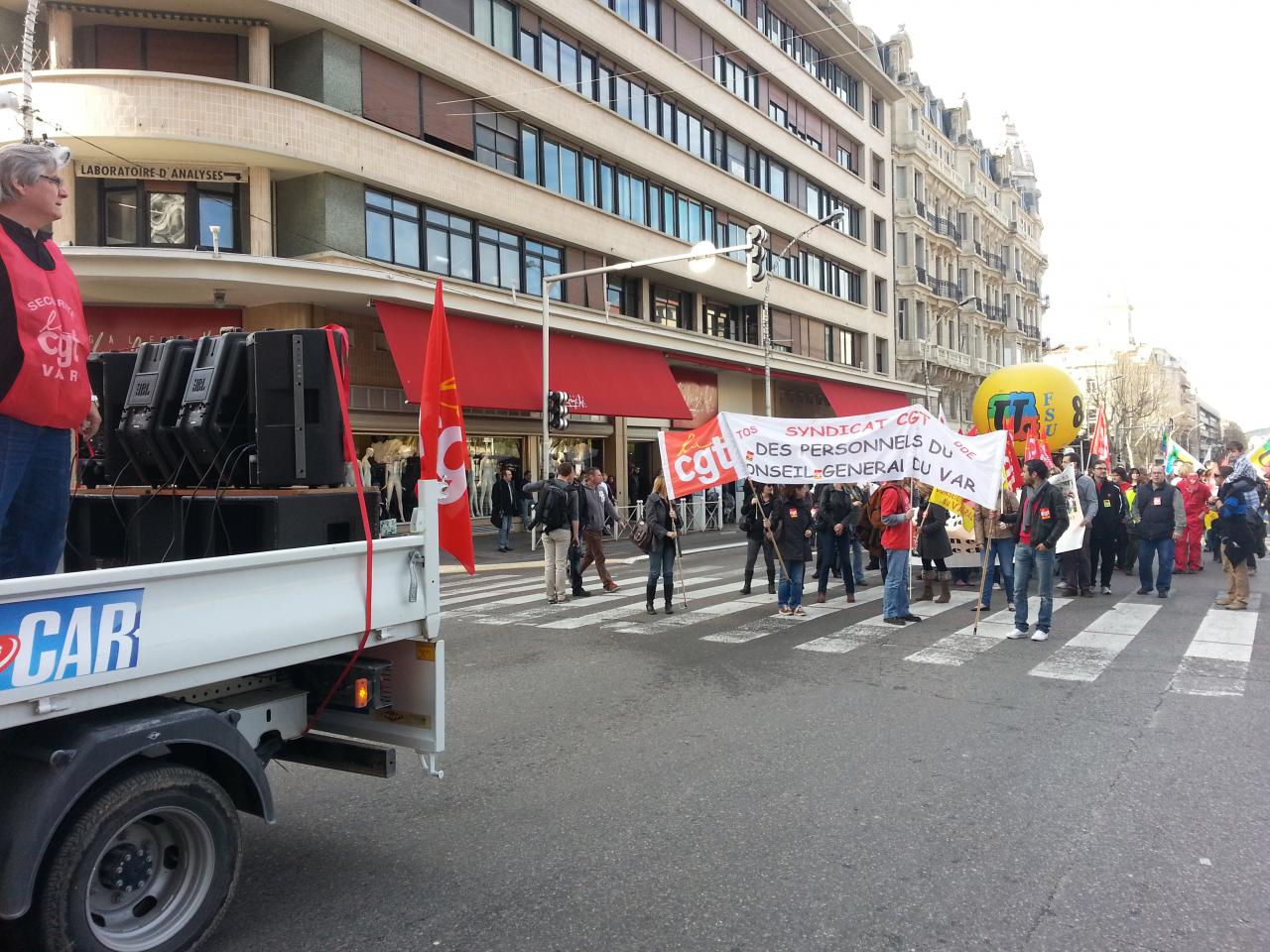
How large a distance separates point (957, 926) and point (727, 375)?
30262mm

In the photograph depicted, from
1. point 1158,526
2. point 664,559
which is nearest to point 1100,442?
point 1158,526

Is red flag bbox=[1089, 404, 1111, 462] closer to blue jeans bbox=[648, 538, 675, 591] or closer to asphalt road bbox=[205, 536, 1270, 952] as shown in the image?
asphalt road bbox=[205, 536, 1270, 952]

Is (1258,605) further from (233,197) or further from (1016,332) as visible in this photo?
(1016,332)

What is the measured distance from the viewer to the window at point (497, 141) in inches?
853

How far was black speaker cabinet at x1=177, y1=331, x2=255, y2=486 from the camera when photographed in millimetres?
4117

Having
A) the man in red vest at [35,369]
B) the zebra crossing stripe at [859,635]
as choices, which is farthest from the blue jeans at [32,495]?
the zebra crossing stripe at [859,635]

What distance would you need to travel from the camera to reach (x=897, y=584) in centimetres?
1040

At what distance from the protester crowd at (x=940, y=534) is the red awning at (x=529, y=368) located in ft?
20.1

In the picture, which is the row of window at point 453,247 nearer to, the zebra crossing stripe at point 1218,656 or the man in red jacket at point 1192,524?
the man in red jacket at point 1192,524

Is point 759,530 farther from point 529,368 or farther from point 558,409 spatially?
point 529,368

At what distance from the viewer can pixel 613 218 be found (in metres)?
25.9

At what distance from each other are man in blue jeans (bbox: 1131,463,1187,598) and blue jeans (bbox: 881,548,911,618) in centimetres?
464

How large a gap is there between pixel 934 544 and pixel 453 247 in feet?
44.5

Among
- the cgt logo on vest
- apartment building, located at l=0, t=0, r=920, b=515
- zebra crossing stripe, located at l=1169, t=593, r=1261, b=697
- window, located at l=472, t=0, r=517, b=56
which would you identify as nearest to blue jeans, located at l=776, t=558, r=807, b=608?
zebra crossing stripe, located at l=1169, t=593, r=1261, b=697
